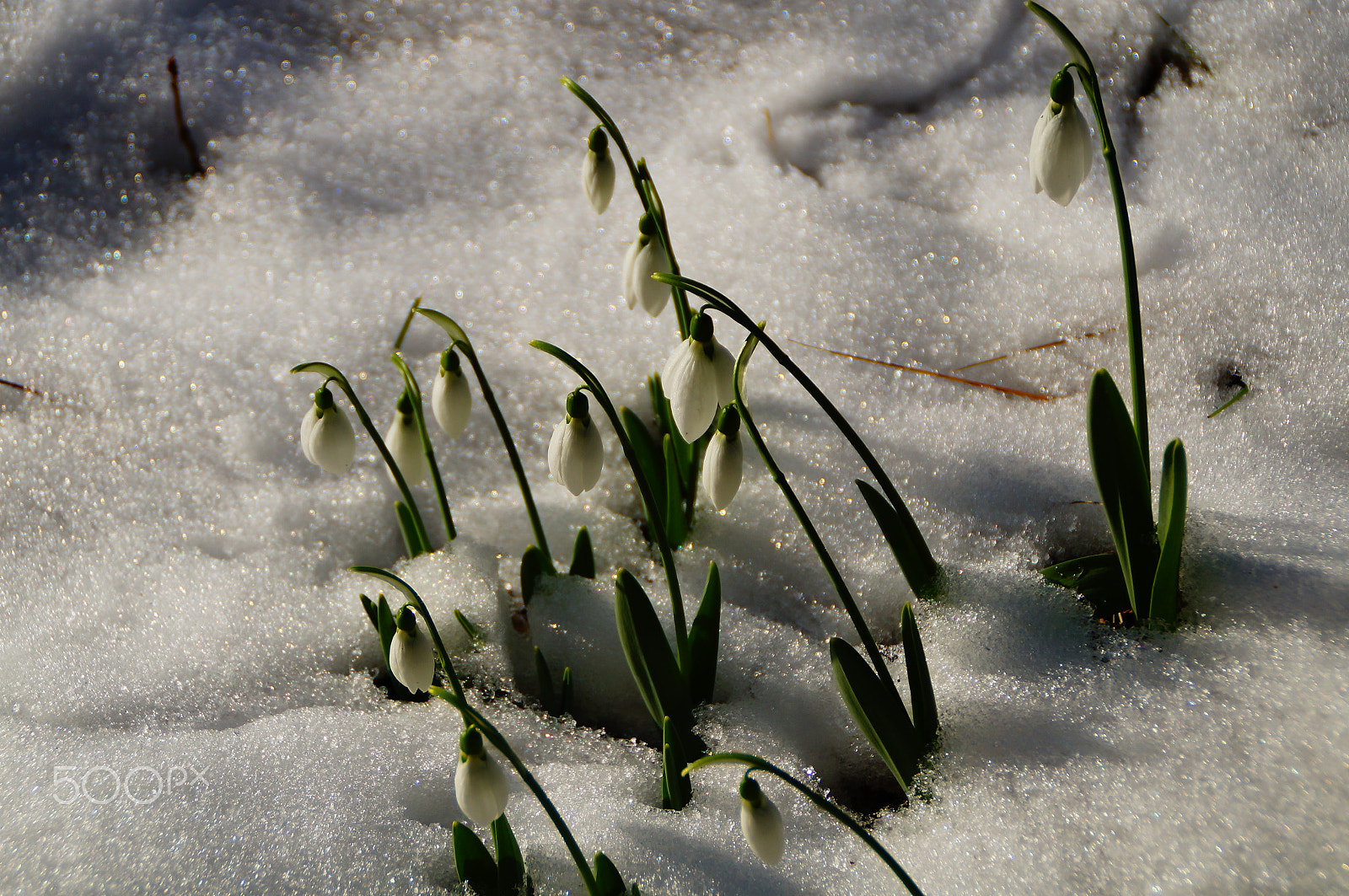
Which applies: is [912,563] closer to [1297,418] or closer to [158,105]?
[1297,418]

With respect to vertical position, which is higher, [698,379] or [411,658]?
[698,379]

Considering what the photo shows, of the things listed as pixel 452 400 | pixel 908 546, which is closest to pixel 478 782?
pixel 452 400

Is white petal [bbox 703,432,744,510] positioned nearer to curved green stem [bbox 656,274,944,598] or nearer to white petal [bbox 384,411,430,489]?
curved green stem [bbox 656,274,944,598]

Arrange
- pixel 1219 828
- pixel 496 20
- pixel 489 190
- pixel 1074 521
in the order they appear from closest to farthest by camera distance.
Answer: pixel 1219 828, pixel 1074 521, pixel 489 190, pixel 496 20

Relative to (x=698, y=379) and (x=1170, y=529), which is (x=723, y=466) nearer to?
(x=698, y=379)

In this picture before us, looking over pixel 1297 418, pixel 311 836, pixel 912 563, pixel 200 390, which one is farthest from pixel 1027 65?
pixel 311 836

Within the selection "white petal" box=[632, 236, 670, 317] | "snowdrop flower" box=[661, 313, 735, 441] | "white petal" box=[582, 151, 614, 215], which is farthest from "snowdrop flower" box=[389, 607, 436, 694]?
"white petal" box=[582, 151, 614, 215]
